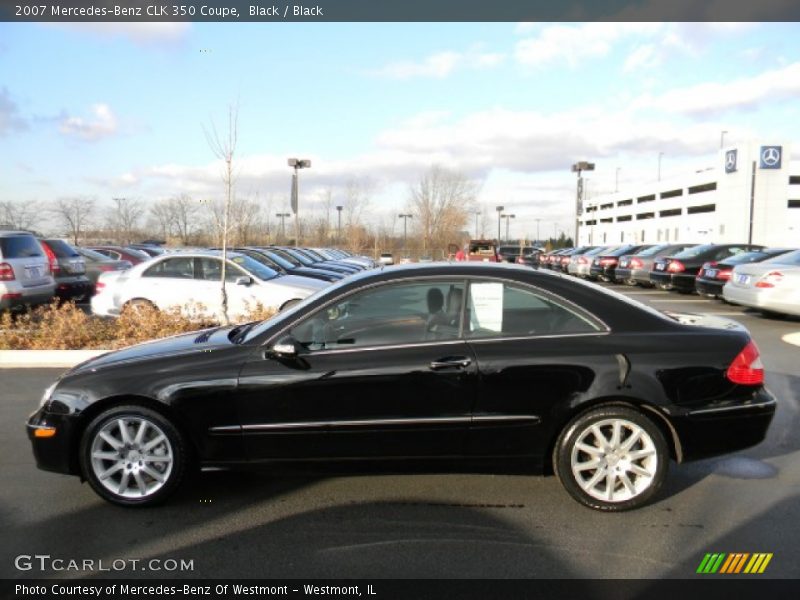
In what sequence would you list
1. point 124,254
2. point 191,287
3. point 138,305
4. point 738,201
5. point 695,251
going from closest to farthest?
point 138,305, point 191,287, point 695,251, point 124,254, point 738,201

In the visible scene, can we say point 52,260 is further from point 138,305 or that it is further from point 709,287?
point 709,287

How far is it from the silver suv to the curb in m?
2.72

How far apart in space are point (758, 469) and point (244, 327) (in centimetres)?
398

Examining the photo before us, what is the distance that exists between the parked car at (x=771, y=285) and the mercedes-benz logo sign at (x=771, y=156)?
48.8m

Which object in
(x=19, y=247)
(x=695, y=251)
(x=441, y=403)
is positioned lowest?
(x=441, y=403)

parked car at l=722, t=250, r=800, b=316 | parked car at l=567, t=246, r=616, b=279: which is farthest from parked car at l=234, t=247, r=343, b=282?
parked car at l=567, t=246, r=616, b=279

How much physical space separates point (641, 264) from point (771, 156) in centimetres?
4164

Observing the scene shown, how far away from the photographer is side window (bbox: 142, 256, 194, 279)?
10.5 m

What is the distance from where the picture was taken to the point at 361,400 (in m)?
3.87

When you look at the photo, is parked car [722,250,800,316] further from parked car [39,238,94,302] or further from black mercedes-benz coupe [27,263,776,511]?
parked car [39,238,94,302]

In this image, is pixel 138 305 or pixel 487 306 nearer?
pixel 487 306

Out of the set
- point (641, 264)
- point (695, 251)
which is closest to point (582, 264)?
point (641, 264)

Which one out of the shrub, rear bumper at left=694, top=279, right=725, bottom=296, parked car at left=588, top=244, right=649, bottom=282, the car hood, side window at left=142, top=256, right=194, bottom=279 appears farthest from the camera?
parked car at left=588, top=244, right=649, bottom=282
